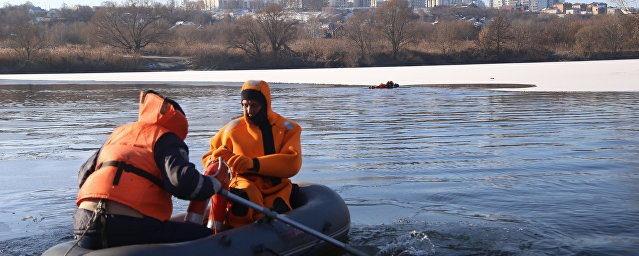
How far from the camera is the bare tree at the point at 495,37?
5203 centimetres

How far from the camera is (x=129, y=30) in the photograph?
56.3 metres

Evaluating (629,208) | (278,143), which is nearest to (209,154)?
(278,143)

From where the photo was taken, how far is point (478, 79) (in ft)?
102

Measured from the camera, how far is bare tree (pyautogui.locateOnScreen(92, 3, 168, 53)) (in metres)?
Result: 55.8

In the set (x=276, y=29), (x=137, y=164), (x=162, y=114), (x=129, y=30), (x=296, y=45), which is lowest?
(x=296, y=45)

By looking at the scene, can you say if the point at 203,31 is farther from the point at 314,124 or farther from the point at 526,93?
the point at 314,124

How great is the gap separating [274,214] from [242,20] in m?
51.2

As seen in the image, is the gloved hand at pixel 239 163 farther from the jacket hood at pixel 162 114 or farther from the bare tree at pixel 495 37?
the bare tree at pixel 495 37

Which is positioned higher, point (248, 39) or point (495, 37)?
point (248, 39)

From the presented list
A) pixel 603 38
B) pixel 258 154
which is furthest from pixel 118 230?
pixel 603 38

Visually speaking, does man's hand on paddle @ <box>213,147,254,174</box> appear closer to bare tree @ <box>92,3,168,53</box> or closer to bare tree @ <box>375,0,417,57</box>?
bare tree @ <box>375,0,417,57</box>

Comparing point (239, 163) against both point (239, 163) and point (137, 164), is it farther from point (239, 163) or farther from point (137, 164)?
point (137, 164)

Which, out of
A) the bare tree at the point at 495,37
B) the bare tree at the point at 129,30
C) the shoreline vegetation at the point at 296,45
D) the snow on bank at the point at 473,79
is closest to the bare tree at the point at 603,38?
the shoreline vegetation at the point at 296,45

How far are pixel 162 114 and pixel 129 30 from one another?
5324 centimetres
